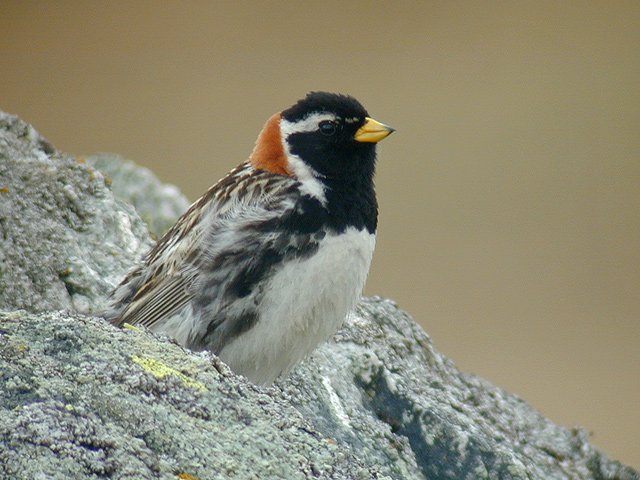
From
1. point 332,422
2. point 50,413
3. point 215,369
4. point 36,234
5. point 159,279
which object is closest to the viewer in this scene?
point 50,413

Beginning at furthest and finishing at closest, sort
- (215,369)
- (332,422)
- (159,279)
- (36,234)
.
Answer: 1. (159,279)
2. (36,234)
3. (332,422)
4. (215,369)

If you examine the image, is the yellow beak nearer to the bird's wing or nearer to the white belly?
the bird's wing

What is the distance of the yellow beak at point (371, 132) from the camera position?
566 cm

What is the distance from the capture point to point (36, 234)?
469 centimetres

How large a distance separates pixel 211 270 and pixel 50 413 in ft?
8.44

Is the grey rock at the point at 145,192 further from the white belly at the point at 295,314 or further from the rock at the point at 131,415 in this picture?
the rock at the point at 131,415

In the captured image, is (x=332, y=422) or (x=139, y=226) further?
(x=139, y=226)

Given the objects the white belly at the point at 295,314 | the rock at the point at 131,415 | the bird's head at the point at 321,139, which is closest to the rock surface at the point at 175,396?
the rock at the point at 131,415

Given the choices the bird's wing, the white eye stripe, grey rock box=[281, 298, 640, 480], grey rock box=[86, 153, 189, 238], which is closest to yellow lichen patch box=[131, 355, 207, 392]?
grey rock box=[281, 298, 640, 480]

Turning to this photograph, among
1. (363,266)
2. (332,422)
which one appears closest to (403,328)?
(363,266)

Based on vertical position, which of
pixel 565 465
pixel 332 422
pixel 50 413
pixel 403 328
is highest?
pixel 403 328

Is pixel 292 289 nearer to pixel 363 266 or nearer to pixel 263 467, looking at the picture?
pixel 363 266

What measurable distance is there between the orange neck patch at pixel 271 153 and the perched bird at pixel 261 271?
69mm

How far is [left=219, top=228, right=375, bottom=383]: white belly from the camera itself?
4.83 metres
